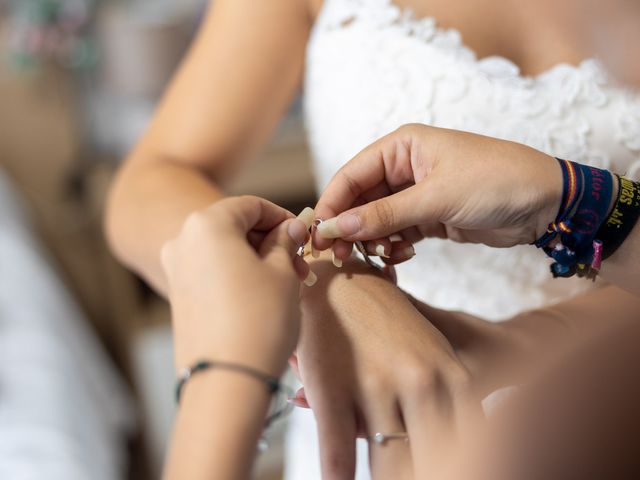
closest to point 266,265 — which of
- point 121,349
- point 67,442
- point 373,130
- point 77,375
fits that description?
point 373,130

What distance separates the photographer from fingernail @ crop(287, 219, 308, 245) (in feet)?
1.28

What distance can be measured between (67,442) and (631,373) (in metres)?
1.00

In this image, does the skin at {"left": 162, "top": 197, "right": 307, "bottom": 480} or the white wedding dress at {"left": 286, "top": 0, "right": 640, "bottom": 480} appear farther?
the white wedding dress at {"left": 286, "top": 0, "right": 640, "bottom": 480}

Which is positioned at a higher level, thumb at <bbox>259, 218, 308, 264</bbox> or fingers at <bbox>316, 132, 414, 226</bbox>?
fingers at <bbox>316, 132, 414, 226</bbox>

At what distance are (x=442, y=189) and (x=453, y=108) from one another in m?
0.19

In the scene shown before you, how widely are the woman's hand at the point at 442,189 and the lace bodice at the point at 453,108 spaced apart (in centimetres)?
11

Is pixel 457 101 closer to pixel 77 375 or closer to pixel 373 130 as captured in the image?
pixel 373 130

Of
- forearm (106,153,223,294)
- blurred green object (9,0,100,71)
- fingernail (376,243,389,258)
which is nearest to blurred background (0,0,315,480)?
blurred green object (9,0,100,71)

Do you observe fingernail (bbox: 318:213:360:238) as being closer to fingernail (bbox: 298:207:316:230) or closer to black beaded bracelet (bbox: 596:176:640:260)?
fingernail (bbox: 298:207:316:230)

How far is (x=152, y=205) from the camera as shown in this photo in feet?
2.05

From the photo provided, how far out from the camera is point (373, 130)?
556mm

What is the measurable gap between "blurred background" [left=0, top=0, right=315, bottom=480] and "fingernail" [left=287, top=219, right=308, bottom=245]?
0.86m

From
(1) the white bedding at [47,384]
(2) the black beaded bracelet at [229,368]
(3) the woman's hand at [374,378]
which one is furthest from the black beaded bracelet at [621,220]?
(1) the white bedding at [47,384]

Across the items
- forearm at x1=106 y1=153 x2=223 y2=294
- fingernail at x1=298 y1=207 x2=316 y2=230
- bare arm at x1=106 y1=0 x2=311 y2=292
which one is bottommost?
fingernail at x1=298 y1=207 x2=316 y2=230
